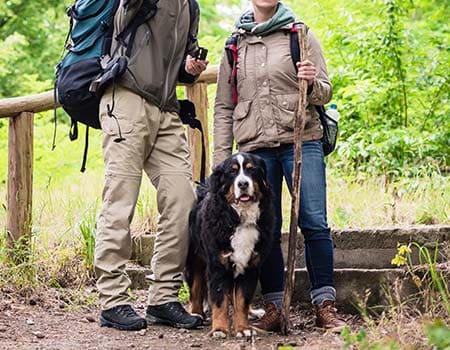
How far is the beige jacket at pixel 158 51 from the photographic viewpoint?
548 cm

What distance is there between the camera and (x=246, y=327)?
540cm

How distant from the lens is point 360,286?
19.5 feet

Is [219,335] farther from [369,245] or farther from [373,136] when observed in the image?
[373,136]

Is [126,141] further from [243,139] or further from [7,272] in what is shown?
[7,272]

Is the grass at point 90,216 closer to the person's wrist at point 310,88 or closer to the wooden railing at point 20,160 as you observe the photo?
the wooden railing at point 20,160

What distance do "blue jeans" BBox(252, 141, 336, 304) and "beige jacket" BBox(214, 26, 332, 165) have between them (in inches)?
3.9

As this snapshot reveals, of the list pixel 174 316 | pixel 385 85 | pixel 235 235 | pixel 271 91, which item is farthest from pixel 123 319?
pixel 385 85

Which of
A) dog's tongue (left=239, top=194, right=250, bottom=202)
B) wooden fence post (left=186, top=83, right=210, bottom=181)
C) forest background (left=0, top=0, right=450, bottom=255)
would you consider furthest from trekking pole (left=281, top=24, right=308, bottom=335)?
wooden fence post (left=186, top=83, right=210, bottom=181)

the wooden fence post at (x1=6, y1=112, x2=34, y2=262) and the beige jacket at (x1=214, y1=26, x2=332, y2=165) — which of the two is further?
the wooden fence post at (x1=6, y1=112, x2=34, y2=262)

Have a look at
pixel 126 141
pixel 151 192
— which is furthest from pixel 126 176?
pixel 151 192

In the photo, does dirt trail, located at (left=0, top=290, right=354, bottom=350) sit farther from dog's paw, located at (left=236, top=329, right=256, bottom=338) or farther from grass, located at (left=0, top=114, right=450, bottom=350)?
grass, located at (left=0, top=114, right=450, bottom=350)

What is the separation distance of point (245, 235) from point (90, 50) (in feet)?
5.19

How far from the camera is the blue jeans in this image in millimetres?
5465

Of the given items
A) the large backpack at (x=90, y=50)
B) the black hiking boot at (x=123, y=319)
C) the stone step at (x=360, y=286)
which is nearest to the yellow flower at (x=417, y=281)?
the stone step at (x=360, y=286)
